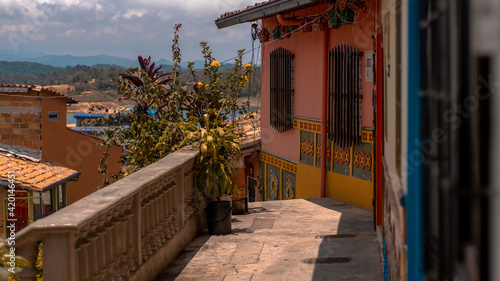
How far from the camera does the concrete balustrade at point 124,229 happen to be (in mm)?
3826

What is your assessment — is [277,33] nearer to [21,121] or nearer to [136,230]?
[136,230]

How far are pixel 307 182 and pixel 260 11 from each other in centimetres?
356

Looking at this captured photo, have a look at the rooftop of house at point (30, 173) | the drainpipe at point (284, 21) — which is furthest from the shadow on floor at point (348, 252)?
the rooftop of house at point (30, 173)

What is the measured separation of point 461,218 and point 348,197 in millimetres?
9192

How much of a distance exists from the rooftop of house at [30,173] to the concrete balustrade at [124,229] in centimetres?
1245

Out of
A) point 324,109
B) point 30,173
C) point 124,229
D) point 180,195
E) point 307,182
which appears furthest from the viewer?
point 30,173

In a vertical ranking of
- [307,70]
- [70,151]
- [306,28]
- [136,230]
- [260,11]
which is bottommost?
[70,151]

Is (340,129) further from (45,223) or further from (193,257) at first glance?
(45,223)

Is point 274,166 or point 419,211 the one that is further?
point 274,166

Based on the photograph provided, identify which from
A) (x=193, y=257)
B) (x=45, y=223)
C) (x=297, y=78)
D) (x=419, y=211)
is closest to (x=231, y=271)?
(x=193, y=257)

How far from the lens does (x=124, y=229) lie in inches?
206

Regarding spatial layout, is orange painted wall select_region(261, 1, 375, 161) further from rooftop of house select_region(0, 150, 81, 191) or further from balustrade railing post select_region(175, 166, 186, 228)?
rooftop of house select_region(0, 150, 81, 191)

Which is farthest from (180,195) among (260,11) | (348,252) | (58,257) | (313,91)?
(260,11)

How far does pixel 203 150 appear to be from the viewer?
8.15 meters
